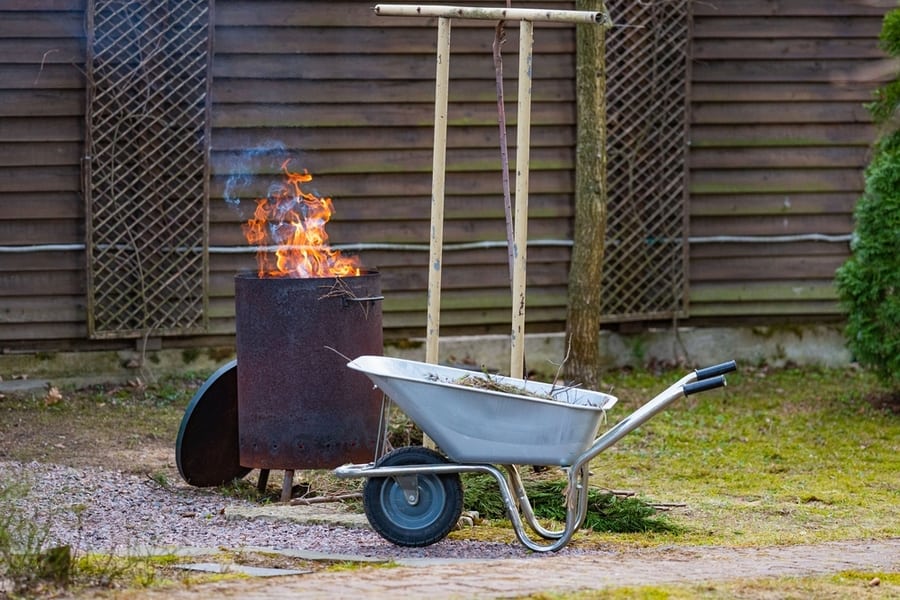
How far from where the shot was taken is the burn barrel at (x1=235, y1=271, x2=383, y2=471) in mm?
6648

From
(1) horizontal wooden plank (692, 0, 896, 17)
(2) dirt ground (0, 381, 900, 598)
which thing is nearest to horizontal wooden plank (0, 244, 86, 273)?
(2) dirt ground (0, 381, 900, 598)

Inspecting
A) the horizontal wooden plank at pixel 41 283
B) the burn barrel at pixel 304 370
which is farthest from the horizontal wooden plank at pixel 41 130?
the burn barrel at pixel 304 370

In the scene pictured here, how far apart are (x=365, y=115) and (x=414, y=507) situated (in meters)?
5.55

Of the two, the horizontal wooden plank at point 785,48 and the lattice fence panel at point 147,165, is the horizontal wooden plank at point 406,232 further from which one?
the horizontal wooden plank at point 785,48

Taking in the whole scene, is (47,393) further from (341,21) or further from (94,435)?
(341,21)

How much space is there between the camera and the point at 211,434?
7242 mm

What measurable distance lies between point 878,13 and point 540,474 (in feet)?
20.7

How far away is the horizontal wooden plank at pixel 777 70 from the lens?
11.4m

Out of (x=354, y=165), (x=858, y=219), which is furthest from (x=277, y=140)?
(x=858, y=219)

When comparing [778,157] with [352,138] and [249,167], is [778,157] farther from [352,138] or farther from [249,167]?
[249,167]

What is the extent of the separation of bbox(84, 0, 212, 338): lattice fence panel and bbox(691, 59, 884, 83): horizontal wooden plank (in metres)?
4.11

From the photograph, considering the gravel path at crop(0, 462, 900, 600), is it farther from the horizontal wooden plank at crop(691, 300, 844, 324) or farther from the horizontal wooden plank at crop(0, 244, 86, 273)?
the horizontal wooden plank at crop(691, 300, 844, 324)

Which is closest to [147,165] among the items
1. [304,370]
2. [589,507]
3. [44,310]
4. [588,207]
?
[44,310]

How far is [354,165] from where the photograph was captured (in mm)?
10812
